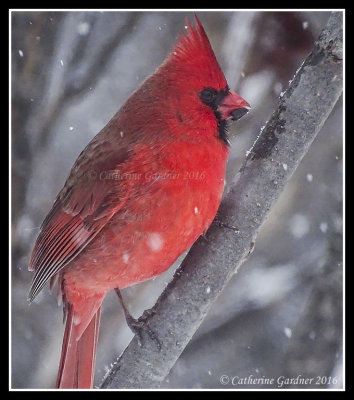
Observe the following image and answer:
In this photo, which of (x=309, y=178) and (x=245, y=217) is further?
(x=309, y=178)

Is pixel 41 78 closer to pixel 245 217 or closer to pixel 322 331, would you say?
pixel 245 217

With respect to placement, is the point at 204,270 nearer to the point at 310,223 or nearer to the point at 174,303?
the point at 174,303

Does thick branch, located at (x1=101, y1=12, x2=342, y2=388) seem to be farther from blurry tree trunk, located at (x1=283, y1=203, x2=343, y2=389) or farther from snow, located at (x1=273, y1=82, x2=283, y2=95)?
blurry tree trunk, located at (x1=283, y1=203, x2=343, y2=389)

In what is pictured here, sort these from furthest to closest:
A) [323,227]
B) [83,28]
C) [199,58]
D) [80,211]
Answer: [323,227] → [83,28] → [80,211] → [199,58]

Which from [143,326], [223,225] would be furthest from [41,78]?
[143,326]

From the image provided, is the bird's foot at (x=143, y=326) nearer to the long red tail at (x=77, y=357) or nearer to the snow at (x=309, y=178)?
the long red tail at (x=77, y=357)

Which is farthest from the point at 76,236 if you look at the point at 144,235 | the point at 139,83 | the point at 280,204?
the point at 280,204
